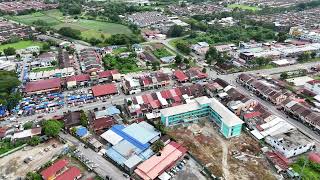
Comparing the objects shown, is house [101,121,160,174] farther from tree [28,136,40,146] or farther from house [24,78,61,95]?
house [24,78,61,95]

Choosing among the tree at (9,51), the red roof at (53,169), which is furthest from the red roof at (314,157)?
the tree at (9,51)

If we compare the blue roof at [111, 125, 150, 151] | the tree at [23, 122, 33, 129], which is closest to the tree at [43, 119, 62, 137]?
the tree at [23, 122, 33, 129]

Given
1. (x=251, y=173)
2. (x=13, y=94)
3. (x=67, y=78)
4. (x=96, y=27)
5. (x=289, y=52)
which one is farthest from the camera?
(x=96, y=27)

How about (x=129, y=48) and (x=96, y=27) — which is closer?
(x=129, y=48)

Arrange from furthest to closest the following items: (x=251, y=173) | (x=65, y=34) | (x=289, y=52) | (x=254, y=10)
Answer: (x=254, y=10)
(x=65, y=34)
(x=289, y=52)
(x=251, y=173)

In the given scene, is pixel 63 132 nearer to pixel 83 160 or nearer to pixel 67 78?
pixel 83 160

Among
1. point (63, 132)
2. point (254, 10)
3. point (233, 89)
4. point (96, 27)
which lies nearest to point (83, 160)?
point (63, 132)

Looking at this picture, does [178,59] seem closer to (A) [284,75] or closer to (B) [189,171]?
(A) [284,75]

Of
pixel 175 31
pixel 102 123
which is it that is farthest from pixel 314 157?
pixel 175 31

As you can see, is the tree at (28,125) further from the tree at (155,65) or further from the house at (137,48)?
the house at (137,48)
